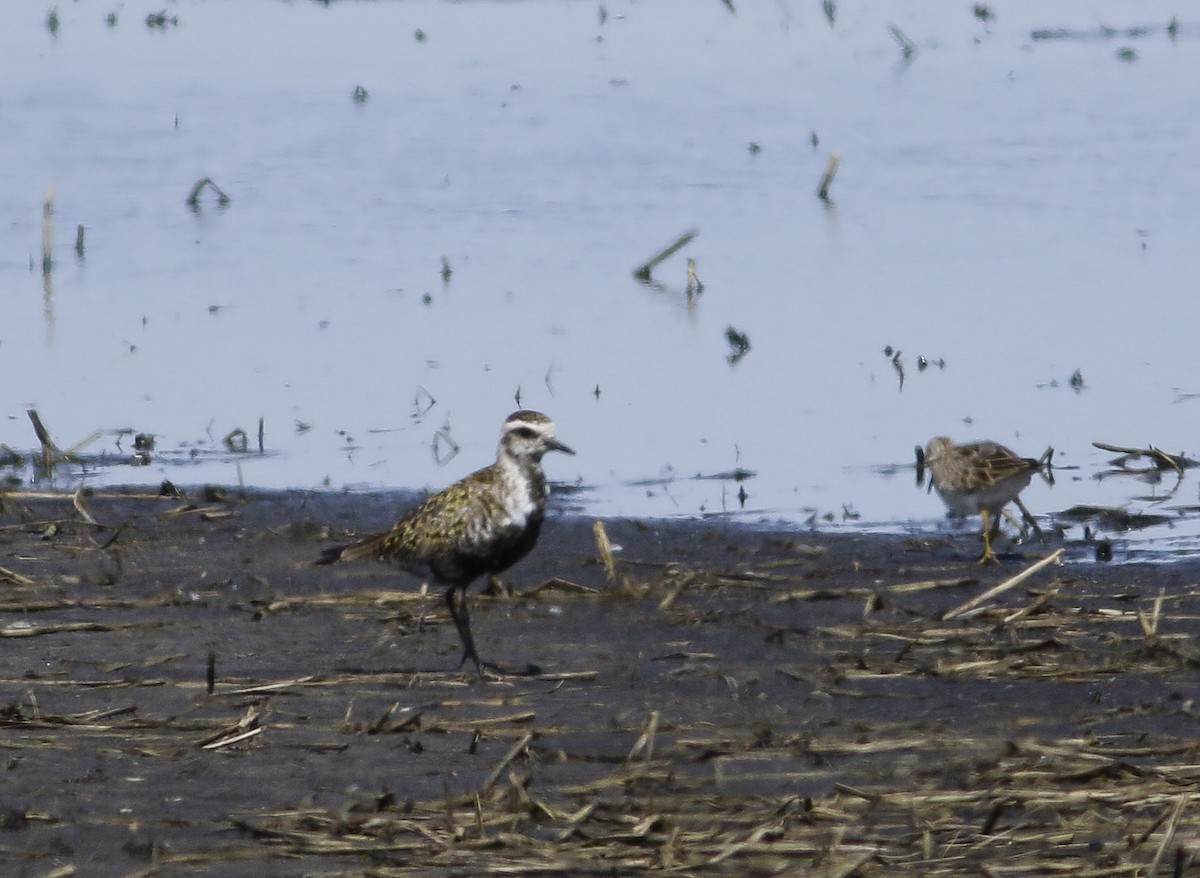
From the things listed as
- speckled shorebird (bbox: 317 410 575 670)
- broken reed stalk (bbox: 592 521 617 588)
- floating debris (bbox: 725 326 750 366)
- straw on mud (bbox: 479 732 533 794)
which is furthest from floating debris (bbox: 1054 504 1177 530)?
straw on mud (bbox: 479 732 533 794)

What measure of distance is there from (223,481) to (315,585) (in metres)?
3.01

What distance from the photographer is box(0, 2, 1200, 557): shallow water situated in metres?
14.6

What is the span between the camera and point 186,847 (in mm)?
6527

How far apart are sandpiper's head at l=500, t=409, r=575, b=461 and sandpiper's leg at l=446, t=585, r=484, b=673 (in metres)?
0.66

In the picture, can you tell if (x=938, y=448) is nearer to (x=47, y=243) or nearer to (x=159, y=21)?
(x=47, y=243)

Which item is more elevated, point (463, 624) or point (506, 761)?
point (463, 624)

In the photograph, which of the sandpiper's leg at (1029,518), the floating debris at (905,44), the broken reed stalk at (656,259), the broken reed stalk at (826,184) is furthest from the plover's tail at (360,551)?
the floating debris at (905,44)

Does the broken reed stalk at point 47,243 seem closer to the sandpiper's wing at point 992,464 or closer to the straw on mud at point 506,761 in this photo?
the sandpiper's wing at point 992,464

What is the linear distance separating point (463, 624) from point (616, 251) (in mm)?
13512

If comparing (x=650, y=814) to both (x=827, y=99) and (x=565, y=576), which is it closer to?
(x=565, y=576)

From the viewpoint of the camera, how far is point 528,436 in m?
9.59

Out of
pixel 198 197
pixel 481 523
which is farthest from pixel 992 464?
pixel 198 197

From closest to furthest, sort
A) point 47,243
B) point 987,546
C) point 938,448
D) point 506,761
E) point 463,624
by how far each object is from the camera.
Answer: point 506,761 → point 463,624 → point 987,546 → point 938,448 → point 47,243

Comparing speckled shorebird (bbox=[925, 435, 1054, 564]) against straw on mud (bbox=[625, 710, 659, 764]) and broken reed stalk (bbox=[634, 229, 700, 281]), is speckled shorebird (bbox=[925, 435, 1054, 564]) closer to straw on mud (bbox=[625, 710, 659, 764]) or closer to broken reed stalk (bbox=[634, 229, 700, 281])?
straw on mud (bbox=[625, 710, 659, 764])
